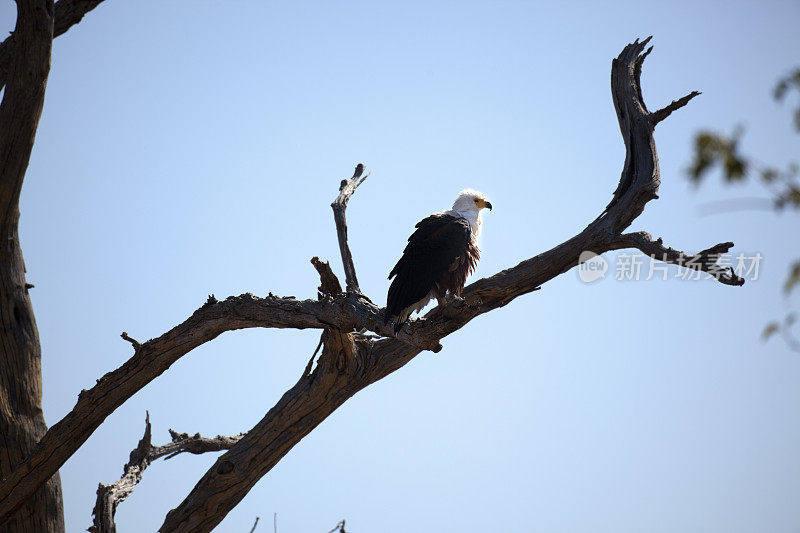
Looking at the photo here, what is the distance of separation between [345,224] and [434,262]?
27.7 inches

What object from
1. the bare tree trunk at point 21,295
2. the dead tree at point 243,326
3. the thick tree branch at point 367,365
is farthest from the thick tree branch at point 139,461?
the bare tree trunk at point 21,295

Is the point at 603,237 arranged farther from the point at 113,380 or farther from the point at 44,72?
the point at 44,72

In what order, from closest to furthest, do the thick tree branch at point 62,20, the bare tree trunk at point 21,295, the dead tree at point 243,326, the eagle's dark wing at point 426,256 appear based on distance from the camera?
1. the dead tree at point 243,326
2. the eagle's dark wing at point 426,256
3. the bare tree trunk at point 21,295
4. the thick tree branch at point 62,20

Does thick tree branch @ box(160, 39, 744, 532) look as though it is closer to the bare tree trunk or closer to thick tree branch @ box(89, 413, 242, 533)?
thick tree branch @ box(89, 413, 242, 533)

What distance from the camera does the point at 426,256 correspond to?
538 cm

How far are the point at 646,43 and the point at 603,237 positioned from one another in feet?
5.15

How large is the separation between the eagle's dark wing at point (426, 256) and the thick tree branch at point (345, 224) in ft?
0.89

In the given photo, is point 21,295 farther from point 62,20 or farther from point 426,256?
point 426,256

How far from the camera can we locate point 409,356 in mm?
5168

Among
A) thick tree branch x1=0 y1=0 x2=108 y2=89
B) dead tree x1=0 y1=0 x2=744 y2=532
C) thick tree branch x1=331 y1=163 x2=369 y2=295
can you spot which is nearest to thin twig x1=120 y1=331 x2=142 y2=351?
dead tree x1=0 y1=0 x2=744 y2=532

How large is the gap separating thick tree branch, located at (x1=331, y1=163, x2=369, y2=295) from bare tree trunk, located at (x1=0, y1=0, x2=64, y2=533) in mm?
2383

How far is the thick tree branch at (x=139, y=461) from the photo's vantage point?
198 inches

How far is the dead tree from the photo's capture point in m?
4.52

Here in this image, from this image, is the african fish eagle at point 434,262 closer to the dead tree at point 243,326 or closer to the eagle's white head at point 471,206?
the eagle's white head at point 471,206
